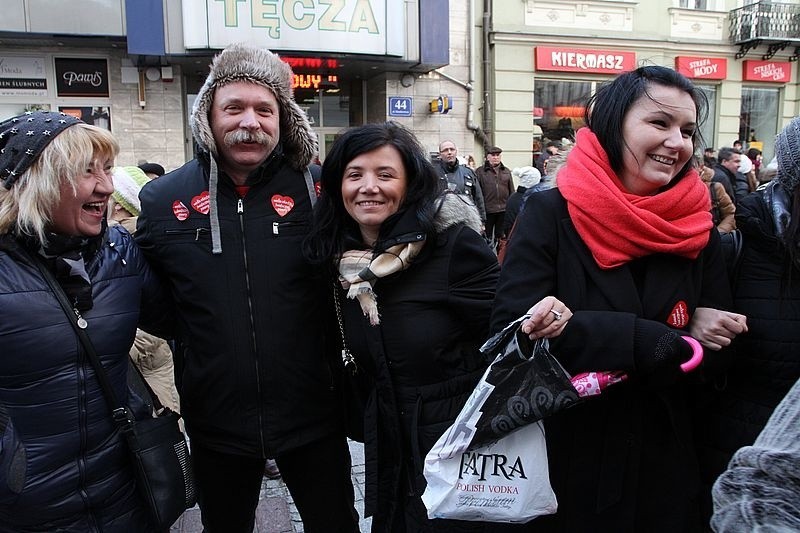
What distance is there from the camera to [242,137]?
7.70 ft

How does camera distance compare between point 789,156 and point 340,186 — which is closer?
point 789,156

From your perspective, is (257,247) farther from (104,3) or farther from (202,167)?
(104,3)

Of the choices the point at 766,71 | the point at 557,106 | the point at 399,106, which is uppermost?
the point at 766,71

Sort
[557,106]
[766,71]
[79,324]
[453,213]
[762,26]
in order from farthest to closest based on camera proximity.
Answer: [766,71]
[762,26]
[557,106]
[453,213]
[79,324]

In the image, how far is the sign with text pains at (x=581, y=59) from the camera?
45.6 ft

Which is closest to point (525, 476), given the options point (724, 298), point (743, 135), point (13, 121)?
point (724, 298)

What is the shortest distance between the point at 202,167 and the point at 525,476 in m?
1.63

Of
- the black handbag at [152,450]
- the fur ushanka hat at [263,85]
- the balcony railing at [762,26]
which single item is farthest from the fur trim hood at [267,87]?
the balcony railing at [762,26]

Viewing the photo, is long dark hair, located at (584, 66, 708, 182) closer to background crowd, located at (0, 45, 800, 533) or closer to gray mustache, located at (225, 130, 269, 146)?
background crowd, located at (0, 45, 800, 533)

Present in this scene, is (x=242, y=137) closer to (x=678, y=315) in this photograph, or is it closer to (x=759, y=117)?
(x=678, y=315)

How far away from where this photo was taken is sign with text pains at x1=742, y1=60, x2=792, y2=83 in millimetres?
15516

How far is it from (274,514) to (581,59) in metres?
13.1

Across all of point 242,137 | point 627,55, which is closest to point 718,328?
point 242,137

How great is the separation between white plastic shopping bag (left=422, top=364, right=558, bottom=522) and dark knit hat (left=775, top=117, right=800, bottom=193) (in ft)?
3.30
